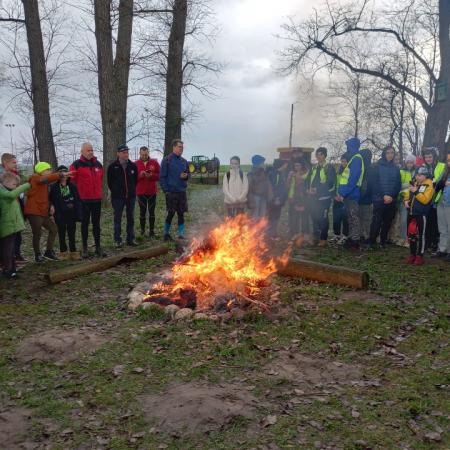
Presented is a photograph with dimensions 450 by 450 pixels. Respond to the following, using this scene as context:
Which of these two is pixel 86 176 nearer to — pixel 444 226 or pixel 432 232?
pixel 444 226

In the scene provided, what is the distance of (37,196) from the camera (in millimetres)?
9711

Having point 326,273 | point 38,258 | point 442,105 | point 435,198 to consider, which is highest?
point 442,105

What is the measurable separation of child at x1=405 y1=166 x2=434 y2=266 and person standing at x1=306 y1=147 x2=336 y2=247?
2.00 metres

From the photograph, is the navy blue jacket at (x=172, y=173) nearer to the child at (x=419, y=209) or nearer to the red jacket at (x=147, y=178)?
the red jacket at (x=147, y=178)

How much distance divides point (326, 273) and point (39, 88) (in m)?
14.1

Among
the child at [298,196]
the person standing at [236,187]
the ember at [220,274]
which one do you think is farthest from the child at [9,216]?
the child at [298,196]

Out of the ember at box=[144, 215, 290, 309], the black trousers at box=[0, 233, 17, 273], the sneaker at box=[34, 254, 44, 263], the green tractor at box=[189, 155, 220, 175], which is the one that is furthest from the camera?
the green tractor at box=[189, 155, 220, 175]

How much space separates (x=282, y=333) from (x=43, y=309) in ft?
12.7

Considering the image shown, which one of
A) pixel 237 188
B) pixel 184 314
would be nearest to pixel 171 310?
pixel 184 314

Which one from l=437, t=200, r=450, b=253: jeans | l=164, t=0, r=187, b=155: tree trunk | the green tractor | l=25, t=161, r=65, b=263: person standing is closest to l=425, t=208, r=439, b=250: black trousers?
l=437, t=200, r=450, b=253: jeans

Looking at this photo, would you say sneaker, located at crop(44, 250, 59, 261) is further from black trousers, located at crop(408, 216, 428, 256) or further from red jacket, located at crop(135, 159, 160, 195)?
black trousers, located at crop(408, 216, 428, 256)

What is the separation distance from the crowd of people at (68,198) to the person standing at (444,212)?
19.2 ft

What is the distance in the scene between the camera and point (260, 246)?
9297 millimetres

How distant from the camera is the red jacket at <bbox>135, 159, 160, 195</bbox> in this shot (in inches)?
465
